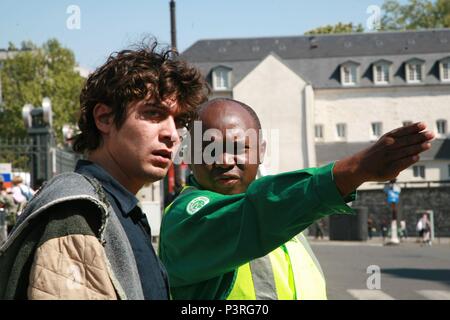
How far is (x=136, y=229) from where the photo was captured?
2518 mm

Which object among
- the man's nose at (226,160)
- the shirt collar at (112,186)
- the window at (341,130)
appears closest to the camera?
the shirt collar at (112,186)

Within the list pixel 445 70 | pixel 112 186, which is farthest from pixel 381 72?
pixel 112 186

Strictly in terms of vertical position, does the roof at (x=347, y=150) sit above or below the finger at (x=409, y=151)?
above

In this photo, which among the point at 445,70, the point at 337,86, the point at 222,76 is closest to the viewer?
the point at 337,86

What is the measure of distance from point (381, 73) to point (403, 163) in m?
77.5

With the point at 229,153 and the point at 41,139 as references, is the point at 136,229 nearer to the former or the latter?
the point at 229,153

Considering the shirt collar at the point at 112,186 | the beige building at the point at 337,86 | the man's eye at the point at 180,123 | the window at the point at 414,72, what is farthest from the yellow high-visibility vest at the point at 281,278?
the window at the point at 414,72

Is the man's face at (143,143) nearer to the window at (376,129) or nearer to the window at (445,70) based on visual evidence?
the window at (376,129)

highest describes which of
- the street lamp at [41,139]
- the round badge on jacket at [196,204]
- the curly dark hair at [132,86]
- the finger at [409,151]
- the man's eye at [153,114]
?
the street lamp at [41,139]

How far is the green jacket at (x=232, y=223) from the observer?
237 cm

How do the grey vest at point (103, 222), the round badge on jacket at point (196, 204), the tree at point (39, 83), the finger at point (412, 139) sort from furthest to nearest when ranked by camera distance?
the tree at point (39, 83)
the round badge on jacket at point (196, 204)
the grey vest at point (103, 222)
the finger at point (412, 139)

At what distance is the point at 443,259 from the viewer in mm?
26062

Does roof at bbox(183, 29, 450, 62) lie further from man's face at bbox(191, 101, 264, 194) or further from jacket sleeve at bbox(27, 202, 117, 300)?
jacket sleeve at bbox(27, 202, 117, 300)

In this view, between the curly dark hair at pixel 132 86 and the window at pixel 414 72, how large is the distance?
7628cm
